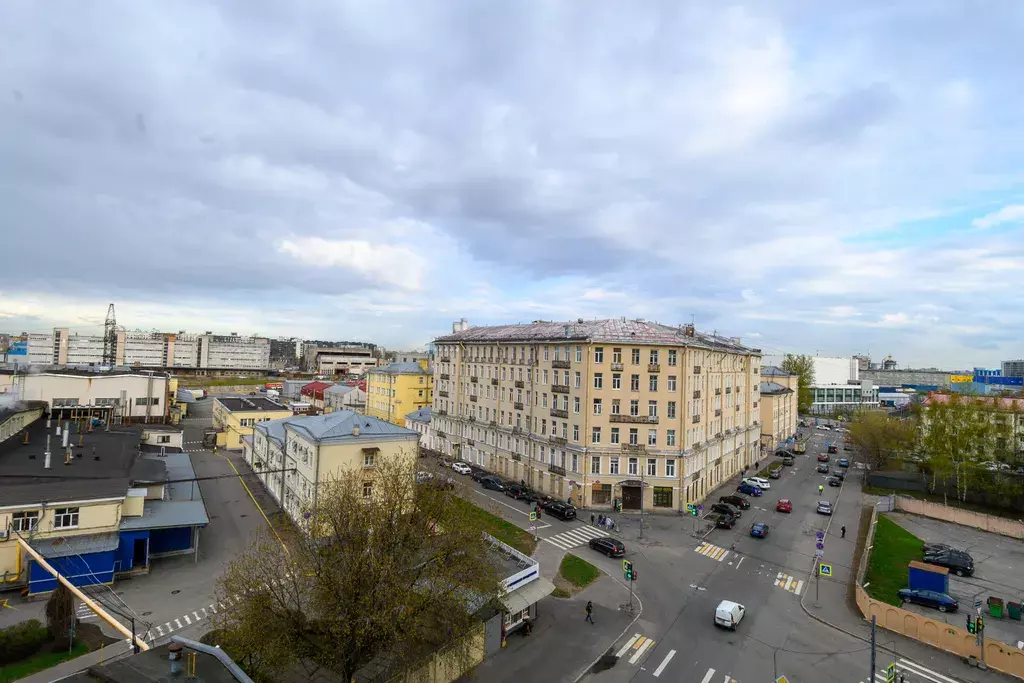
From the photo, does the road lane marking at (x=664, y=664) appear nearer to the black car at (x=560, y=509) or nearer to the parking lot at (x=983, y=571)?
the parking lot at (x=983, y=571)

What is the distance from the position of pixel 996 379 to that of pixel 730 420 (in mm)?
117299

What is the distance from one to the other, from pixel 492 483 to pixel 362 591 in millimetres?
38315

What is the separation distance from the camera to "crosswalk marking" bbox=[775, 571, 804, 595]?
33.6m

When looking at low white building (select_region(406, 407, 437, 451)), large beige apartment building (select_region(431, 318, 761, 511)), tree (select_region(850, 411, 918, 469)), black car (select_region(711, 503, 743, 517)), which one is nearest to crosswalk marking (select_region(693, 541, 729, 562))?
black car (select_region(711, 503, 743, 517))

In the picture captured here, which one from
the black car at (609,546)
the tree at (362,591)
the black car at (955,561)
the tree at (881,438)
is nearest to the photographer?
the tree at (362,591)

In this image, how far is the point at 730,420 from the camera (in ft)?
202

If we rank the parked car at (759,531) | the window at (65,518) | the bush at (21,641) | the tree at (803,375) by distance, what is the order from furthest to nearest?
the tree at (803,375), the parked car at (759,531), the window at (65,518), the bush at (21,641)

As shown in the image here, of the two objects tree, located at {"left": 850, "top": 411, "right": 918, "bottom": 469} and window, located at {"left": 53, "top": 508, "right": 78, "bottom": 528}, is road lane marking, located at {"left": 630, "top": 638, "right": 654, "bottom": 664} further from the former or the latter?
tree, located at {"left": 850, "top": 411, "right": 918, "bottom": 469}

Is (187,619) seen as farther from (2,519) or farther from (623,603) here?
(623,603)

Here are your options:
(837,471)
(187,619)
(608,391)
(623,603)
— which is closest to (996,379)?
(837,471)

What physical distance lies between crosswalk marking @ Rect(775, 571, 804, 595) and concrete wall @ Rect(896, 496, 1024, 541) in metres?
25.4

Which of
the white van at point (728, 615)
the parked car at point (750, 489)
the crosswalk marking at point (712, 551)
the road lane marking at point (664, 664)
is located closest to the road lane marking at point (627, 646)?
the road lane marking at point (664, 664)

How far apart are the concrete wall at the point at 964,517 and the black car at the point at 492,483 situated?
1568 inches

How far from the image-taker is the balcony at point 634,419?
48.8m
